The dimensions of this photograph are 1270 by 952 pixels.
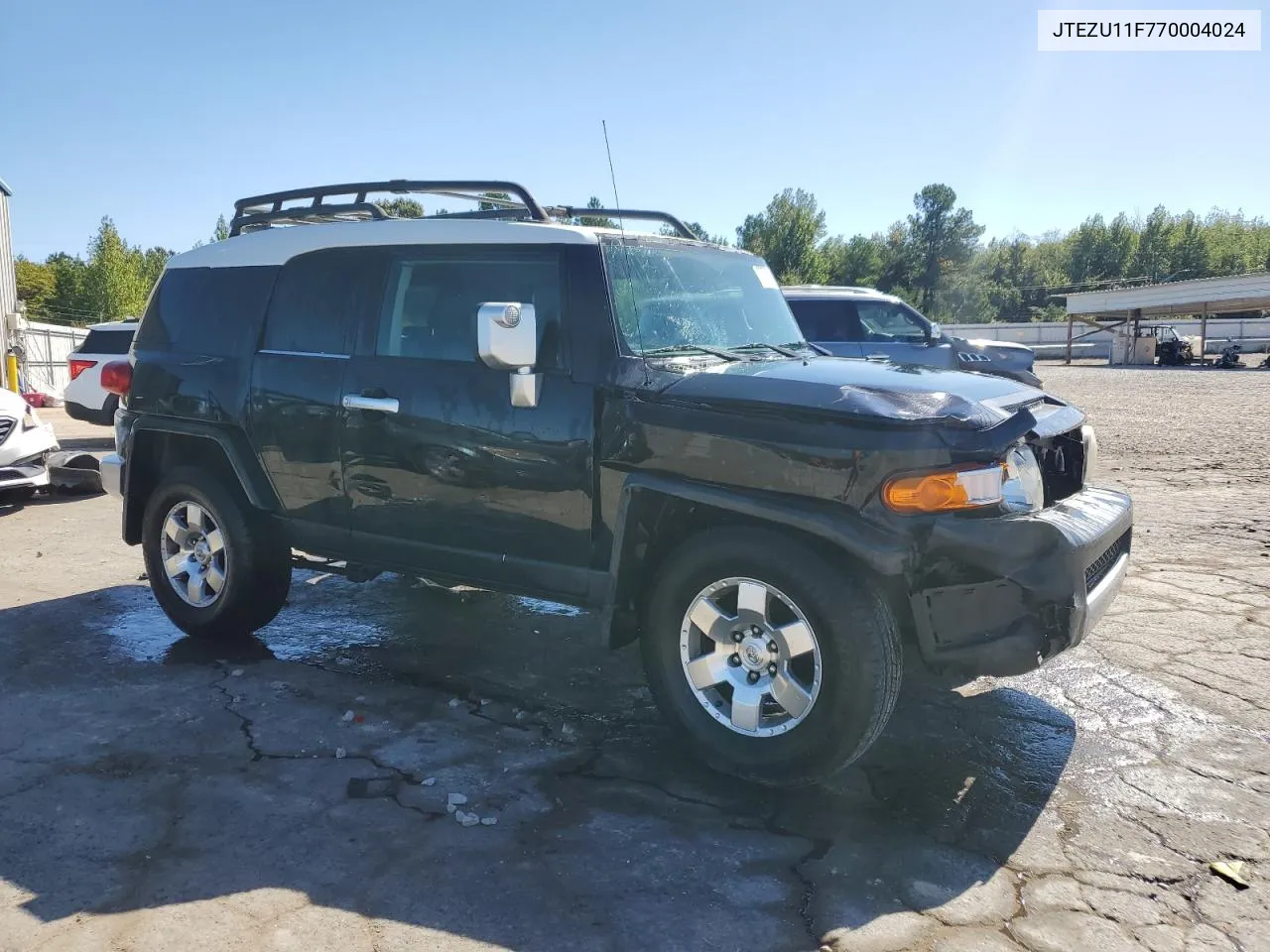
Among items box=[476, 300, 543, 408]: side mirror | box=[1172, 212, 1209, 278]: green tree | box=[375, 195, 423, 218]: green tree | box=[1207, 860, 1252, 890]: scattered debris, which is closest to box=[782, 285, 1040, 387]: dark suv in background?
box=[375, 195, 423, 218]: green tree

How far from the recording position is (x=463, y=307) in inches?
174

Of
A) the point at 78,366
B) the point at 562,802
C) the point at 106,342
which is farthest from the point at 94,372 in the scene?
the point at 562,802

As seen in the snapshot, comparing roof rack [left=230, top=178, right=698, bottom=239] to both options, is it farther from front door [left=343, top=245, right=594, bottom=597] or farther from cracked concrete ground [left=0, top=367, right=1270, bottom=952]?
cracked concrete ground [left=0, top=367, right=1270, bottom=952]

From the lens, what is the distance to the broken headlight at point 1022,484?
3.50 m

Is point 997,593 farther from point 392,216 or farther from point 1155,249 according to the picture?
point 1155,249

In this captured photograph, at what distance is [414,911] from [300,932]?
313 mm

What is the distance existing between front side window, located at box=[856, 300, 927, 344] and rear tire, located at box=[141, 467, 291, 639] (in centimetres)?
920

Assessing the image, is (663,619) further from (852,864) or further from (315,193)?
(315,193)

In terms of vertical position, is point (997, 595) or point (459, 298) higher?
point (459, 298)

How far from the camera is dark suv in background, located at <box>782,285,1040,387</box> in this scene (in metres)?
12.5

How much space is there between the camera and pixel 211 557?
5188 mm

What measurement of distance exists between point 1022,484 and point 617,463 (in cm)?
151

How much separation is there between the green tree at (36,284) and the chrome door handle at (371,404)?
67726 mm

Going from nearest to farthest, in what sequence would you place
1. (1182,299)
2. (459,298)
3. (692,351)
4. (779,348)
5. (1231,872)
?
(1231,872) → (692,351) → (459,298) → (779,348) → (1182,299)
